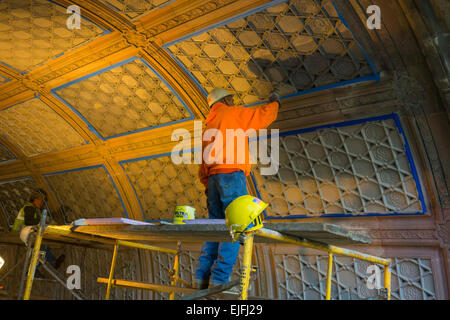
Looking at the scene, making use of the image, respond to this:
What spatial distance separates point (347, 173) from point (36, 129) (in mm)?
7185

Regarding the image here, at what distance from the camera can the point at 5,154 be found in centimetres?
1084

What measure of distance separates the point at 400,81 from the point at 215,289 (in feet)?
11.7

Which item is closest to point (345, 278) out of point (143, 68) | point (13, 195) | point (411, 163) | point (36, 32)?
point (411, 163)

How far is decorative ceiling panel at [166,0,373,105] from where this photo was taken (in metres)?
4.95

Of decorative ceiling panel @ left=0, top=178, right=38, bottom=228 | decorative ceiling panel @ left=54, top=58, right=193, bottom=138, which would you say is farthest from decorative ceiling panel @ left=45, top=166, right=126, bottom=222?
decorative ceiling panel @ left=54, top=58, right=193, bottom=138

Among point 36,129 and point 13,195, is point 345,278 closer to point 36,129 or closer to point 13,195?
point 36,129

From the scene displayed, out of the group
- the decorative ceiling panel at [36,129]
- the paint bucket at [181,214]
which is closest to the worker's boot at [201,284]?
the paint bucket at [181,214]

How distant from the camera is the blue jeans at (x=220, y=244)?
3582 mm

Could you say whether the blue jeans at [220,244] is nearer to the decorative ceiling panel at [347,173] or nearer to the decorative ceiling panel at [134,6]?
the decorative ceiling panel at [347,173]

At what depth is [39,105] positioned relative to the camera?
27.3 feet

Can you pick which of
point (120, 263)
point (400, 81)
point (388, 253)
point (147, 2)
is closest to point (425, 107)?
point (400, 81)

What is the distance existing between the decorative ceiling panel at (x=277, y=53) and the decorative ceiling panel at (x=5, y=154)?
6.93 m

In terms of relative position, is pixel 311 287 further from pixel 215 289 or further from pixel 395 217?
pixel 215 289

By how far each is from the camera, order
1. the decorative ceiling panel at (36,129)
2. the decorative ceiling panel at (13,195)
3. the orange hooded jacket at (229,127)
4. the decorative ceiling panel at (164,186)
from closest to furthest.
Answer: the orange hooded jacket at (229,127) < the decorative ceiling panel at (164,186) < the decorative ceiling panel at (36,129) < the decorative ceiling panel at (13,195)
